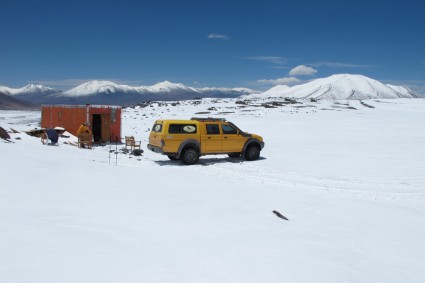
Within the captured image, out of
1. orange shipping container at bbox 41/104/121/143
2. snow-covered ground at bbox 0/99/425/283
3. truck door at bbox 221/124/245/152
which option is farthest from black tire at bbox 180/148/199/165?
orange shipping container at bbox 41/104/121/143

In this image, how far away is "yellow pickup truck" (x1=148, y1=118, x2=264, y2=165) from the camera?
16.3 meters

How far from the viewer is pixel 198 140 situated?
16.8 meters

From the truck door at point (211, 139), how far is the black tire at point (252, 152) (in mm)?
1445

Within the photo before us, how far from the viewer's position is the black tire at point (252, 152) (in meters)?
17.9

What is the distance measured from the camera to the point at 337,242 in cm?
695

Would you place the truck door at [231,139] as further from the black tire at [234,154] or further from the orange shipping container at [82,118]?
the orange shipping container at [82,118]

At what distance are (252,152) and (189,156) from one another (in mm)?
3260

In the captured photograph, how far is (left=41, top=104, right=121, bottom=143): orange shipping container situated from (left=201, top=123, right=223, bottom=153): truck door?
9.79 meters

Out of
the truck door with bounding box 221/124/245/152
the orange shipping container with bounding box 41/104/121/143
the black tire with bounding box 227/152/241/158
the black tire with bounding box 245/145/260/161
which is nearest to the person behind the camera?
the truck door with bounding box 221/124/245/152

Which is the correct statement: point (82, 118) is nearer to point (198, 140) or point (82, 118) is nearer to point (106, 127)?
point (106, 127)

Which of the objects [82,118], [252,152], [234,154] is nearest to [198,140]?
[234,154]

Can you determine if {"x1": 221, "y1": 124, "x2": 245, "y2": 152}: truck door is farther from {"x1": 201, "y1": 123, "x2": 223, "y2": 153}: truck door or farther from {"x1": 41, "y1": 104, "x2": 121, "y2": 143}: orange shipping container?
{"x1": 41, "y1": 104, "x2": 121, "y2": 143}: orange shipping container

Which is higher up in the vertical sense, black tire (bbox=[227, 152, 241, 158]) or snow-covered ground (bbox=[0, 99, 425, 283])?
black tire (bbox=[227, 152, 241, 158])

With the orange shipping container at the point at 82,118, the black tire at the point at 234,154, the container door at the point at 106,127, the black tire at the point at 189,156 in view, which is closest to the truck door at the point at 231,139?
the black tire at the point at 234,154
